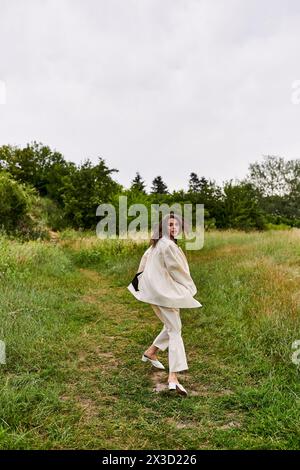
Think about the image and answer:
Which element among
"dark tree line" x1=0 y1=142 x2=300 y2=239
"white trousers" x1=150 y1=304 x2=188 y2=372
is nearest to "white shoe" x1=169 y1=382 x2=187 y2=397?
"white trousers" x1=150 y1=304 x2=188 y2=372

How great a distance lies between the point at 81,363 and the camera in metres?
4.46

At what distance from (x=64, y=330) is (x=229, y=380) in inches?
96.9

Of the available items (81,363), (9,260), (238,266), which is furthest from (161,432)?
(9,260)

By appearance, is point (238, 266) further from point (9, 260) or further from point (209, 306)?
point (9, 260)

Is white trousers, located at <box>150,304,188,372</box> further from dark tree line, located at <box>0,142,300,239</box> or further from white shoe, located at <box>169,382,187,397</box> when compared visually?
dark tree line, located at <box>0,142,300,239</box>

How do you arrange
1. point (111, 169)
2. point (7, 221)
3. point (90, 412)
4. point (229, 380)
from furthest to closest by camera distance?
point (111, 169) → point (7, 221) → point (229, 380) → point (90, 412)

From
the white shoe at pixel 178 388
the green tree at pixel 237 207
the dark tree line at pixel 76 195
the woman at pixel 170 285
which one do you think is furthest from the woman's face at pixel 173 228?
the green tree at pixel 237 207

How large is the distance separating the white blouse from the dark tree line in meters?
10.0

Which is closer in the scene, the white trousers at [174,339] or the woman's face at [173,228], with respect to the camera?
the white trousers at [174,339]

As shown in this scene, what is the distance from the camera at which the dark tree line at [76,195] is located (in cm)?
1449

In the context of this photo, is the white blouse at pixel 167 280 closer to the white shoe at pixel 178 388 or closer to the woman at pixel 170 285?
the woman at pixel 170 285

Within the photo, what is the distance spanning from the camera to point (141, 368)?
443 cm
